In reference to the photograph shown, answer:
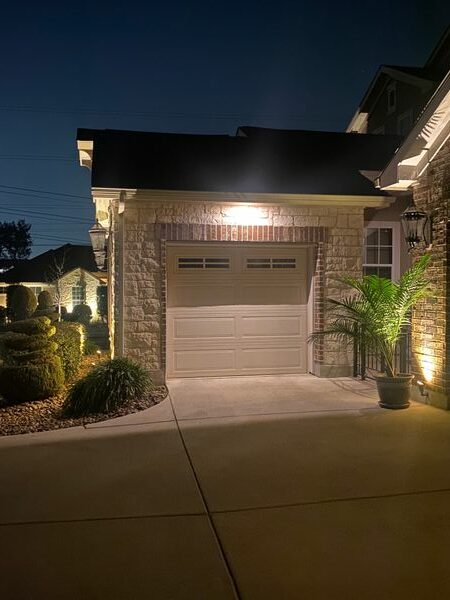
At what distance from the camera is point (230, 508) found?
14.4 ft

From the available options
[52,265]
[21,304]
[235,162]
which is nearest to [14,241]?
[52,265]

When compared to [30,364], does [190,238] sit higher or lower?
higher

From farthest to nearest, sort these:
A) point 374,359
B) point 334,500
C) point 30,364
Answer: point 374,359
point 30,364
point 334,500

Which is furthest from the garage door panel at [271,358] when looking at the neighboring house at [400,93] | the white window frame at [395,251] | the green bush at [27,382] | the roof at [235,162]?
the neighboring house at [400,93]

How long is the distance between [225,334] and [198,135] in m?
4.52

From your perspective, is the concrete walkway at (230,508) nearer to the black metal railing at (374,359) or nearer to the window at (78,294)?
the black metal railing at (374,359)

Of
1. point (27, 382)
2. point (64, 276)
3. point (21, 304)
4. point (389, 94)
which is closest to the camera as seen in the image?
point (27, 382)

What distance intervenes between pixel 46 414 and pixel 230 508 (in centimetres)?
423

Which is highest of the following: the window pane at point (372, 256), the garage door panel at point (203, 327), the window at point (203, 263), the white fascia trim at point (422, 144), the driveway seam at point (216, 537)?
the white fascia trim at point (422, 144)

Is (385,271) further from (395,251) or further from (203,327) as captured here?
(203,327)

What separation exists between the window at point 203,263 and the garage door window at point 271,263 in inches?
17.0

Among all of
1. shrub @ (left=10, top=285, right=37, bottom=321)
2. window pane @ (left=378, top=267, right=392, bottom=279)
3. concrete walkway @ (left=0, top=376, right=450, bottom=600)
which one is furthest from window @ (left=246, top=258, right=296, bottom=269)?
shrub @ (left=10, top=285, right=37, bottom=321)

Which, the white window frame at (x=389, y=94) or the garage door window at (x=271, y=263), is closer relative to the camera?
the garage door window at (x=271, y=263)

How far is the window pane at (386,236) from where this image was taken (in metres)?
10.6
